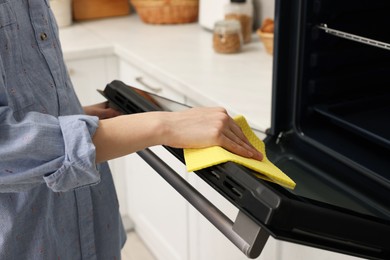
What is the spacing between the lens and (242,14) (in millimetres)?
1934

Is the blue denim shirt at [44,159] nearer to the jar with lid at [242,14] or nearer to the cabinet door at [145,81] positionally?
the cabinet door at [145,81]

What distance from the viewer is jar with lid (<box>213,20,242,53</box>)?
180 cm

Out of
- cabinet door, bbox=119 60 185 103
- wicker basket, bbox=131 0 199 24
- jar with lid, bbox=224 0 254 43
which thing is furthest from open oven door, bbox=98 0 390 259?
wicker basket, bbox=131 0 199 24

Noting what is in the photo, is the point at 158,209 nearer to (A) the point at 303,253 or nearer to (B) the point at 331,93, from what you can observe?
(A) the point at 303,253

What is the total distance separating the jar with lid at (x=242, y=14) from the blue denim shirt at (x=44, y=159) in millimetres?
909

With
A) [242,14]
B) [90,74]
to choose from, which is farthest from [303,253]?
[90,74]

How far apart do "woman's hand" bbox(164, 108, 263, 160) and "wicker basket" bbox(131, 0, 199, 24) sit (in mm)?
1406

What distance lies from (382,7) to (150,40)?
3.55 ft

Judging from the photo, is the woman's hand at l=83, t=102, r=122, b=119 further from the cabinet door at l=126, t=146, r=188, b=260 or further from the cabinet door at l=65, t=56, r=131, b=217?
the cabinet door at l=65, t=56, r=131, b=217

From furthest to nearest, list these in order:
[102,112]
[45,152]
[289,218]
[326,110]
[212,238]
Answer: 1. [212,238]
2. [102,112]
3. [326,110]
4. [45,152]
5. [289,218]

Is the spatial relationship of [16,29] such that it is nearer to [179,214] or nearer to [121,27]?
[179,214]

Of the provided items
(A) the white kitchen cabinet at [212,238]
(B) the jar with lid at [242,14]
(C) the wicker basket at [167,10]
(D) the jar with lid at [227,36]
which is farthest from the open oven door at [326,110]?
(C) the wicker basket at [167,10]

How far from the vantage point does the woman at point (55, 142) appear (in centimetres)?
81

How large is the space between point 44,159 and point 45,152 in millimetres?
13
